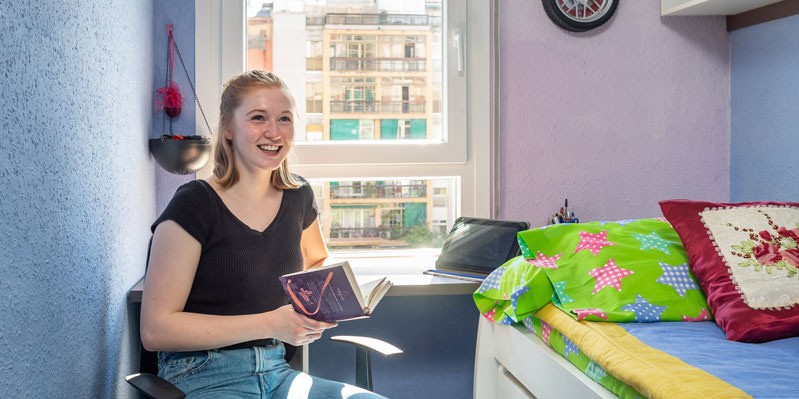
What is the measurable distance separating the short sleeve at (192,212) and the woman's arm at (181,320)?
24mm

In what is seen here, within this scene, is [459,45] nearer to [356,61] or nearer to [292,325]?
[356,61]

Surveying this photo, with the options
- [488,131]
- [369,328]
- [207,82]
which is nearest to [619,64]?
[488,131]

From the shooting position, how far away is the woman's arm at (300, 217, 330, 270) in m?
1.81

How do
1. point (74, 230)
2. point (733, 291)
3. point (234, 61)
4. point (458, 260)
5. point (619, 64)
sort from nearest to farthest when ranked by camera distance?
point (74, 230), point (733, 291), point (458, 260), point (234, 61), point (619, 64)

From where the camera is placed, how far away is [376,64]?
2391mm

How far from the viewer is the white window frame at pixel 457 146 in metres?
2.33

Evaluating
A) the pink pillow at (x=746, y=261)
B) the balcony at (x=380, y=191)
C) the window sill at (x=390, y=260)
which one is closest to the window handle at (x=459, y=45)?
the balcony at (x=380, y=191)

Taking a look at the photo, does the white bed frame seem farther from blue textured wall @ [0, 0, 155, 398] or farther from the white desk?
blue textured wall @ [0, 0, 155, 398]

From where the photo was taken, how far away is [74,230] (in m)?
1.29

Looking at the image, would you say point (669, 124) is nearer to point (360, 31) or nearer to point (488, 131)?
point (488, 131)

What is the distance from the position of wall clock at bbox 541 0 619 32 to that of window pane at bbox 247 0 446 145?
0.43 metres

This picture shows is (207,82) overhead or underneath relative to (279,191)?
overhead

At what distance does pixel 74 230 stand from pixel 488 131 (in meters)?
1.49

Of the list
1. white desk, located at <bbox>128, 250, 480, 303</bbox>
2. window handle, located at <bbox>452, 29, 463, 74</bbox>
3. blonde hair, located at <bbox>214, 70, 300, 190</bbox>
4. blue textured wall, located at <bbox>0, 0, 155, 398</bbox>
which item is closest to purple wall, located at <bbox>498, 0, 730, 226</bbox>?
window handle, located at <bbox>452, 29, 463, 74</bbox>
